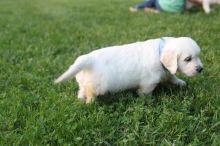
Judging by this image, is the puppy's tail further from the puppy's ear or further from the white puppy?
the puppy's ear

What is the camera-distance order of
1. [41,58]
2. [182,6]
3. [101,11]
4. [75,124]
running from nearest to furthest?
1. [75,124]
2. [41,58]
3. [182,6]
4. [101,11]

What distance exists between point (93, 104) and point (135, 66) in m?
0.49

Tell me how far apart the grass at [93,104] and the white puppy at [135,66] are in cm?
15

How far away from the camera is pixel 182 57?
4.07 metres

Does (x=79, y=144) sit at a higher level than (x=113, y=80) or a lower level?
lower

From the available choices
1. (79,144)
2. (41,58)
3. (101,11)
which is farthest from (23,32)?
(79,144)

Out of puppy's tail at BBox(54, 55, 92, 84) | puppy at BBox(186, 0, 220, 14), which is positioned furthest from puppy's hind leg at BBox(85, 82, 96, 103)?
puppy at BBox(186, 0, 220, 14)

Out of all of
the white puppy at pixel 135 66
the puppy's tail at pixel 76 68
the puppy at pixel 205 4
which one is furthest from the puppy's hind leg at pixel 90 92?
the puppy at pixel 205 4

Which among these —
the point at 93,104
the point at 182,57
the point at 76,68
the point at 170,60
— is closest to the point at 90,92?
the point at 93,104

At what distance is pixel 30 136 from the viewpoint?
3621 mm

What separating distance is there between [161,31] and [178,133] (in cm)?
409

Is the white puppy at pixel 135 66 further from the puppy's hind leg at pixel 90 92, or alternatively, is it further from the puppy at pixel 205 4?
the puppy at pixel 205 4

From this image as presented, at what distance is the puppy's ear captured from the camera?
13.3 feet

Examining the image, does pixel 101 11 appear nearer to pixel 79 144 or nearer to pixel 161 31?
pixel 161 31
